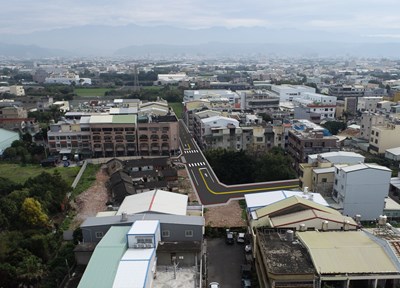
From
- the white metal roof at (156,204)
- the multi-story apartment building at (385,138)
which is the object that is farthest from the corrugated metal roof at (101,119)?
the multi-story apartment building at (385,138)

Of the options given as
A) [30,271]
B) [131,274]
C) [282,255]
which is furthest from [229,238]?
[30,271]

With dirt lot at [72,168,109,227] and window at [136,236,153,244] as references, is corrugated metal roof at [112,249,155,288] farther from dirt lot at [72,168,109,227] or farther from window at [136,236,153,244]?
dirt lot at [72,168,109,227]

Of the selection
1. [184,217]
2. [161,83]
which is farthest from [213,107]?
[161,83]

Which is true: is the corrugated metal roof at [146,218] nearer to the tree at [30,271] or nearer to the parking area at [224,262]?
the parking area at [224,262]

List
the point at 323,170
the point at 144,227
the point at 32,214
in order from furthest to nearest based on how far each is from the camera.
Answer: the point at 323,170, the point at 32,214, the point at 144,227

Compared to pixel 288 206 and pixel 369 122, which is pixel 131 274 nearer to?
pixel 288 206

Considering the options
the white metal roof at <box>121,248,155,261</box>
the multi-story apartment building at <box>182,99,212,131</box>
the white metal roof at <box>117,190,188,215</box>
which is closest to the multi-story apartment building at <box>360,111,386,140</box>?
the multi-story apartment building at <box>182,99,212,131</box>

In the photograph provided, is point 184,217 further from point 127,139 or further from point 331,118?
point 331,118
